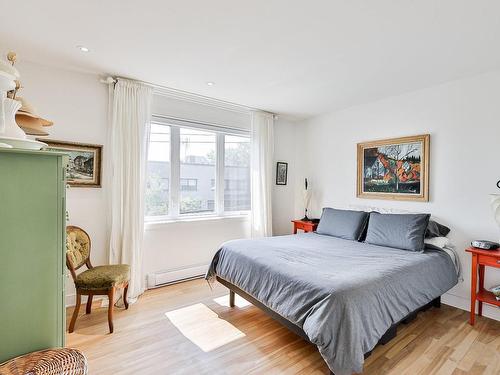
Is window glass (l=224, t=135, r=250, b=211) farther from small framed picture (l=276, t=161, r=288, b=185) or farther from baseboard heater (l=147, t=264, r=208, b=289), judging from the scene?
baseboard heater (l=147, t=264, r=208, b=289)

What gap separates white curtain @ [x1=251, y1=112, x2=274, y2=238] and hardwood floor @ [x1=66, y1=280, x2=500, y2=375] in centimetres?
156

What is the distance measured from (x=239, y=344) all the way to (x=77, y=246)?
5.98 ft

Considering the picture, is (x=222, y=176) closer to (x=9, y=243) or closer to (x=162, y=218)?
(x=162, y=218)

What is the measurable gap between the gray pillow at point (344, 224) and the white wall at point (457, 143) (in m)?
0.44

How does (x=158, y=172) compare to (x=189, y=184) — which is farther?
(x=189, y=184)

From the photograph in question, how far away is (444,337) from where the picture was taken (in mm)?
2256

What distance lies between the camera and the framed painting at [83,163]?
2758 millimetres

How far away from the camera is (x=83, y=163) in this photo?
9.33 feet

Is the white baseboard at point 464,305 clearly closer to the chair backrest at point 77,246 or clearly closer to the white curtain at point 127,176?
the white curtain at point 127,176

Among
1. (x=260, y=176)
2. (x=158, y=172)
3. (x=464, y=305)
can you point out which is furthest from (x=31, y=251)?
(x=464, y=305)

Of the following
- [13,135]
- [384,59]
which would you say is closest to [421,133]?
[384,59]

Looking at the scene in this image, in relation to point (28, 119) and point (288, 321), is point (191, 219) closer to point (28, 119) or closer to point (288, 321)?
point (288, 321)

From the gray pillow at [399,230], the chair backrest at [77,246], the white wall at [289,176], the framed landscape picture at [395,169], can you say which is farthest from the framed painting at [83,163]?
the framed landscape picture at [395,169]

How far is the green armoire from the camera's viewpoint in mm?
989
